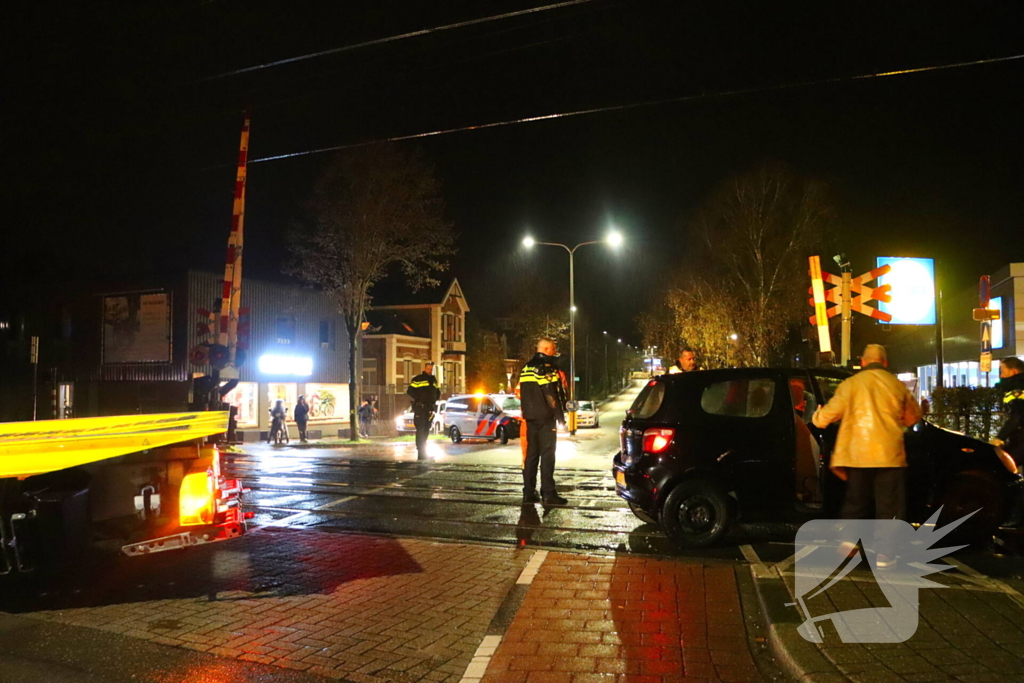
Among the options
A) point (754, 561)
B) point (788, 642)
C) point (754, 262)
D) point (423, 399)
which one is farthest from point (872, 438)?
point (754, 262)

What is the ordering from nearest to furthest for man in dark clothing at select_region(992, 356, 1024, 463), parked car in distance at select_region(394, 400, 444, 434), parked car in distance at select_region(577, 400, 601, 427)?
1. man in dark clothing at select_region(992, 356, 1024, 463)
2. parked car in distance at select_region(394, 400, 444, 434)
3. parked car in distance at select_region(577, 400, 601, 427)

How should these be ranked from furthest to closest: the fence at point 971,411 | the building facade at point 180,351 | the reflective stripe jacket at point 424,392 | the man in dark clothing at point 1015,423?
the building facade at point 180,351 < the reflective stripe jacket at point 424,392 < the fence at point 971,411 < the man in dark clothing at point 1015,423

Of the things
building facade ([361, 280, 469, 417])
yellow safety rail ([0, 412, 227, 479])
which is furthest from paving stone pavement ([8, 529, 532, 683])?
building facade ([361, 280, 469, 417])

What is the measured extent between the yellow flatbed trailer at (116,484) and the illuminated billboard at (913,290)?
16385mm

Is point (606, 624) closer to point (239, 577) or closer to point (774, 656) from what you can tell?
point (774, 656)

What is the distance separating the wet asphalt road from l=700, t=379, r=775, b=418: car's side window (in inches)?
49.1

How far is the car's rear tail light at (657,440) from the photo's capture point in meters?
7.29

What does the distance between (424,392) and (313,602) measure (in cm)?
992

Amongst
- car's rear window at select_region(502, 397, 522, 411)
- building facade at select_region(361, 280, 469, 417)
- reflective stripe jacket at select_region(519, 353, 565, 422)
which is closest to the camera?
reflective stripe jacket at select_region(519, 353, 565, 422)

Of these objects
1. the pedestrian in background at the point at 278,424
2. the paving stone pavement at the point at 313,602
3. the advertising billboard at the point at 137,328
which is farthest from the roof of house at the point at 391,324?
the paving stone pavement at the point at 313,602

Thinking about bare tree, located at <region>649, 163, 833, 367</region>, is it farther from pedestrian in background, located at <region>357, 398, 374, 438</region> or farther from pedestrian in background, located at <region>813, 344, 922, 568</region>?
pedestrian in background, located at <region>813, 344, 922, 568</region>

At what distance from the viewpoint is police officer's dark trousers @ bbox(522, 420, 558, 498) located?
9.43 meters

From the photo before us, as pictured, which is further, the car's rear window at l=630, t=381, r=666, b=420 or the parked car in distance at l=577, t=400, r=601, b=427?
the parked car in distance at l=577, t=400, r=601, b=427

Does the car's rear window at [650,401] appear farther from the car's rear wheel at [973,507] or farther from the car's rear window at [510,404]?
the car's rear window at [510,404]
